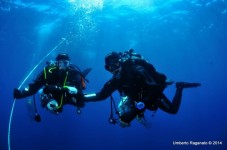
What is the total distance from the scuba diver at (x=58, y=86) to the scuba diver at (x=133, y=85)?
49cm

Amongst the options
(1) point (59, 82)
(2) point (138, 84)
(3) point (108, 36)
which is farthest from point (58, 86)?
(3) point (108, 36)

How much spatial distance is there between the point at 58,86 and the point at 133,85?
178 centimetres

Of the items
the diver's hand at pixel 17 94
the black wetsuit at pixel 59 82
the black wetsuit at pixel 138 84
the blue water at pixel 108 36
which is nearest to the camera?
the black wetsuit at pixel 138 84

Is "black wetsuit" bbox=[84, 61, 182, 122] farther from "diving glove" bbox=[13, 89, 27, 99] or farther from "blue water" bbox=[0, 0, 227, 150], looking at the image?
"blue water" bbox=[0, 0, 227, 150]

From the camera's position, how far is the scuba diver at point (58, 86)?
6.06 m

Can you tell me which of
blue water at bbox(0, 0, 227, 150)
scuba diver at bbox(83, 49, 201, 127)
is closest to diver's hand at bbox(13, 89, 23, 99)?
scuba diver at bbox(83, 49, 201, 127)

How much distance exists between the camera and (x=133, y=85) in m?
5.88

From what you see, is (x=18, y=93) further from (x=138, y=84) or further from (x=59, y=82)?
(x=138, y=84)

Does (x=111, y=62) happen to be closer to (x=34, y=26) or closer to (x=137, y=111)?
(x=137, y=111)

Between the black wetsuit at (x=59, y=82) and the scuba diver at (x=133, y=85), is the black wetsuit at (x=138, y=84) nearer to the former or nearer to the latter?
the scuba diver at (x=133, y=85)

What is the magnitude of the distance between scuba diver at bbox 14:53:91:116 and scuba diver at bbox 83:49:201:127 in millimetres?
488

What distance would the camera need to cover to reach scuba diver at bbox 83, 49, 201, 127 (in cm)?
562

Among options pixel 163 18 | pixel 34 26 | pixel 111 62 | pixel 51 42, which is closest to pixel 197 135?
pixel 163 18

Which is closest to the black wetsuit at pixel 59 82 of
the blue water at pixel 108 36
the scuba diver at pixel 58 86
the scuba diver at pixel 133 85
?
the scuba diver at pixel 58 86
